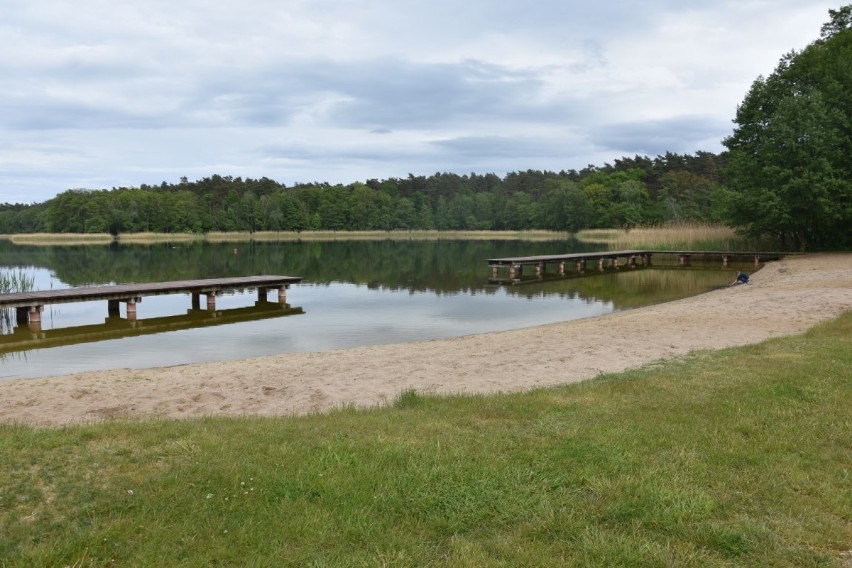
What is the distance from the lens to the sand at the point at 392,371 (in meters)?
7.90

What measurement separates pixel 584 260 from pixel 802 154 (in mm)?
12257

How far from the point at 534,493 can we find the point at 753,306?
558 inches

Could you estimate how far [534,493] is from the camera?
13.1 feet

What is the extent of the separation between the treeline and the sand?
62376 mm

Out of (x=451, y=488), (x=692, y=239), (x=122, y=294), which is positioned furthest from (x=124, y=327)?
(x=692, y=239)

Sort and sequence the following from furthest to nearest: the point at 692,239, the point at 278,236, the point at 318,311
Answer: the point at 278,236 → the point at 692,239 → the point at 318,311

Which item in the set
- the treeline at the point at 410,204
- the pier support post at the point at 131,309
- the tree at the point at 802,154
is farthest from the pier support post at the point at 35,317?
the treeline at the point at 410,204

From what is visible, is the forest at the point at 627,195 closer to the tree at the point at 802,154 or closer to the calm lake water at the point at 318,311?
the tree at the point at 802,154

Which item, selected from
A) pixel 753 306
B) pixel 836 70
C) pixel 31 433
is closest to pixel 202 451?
pixel 31 433

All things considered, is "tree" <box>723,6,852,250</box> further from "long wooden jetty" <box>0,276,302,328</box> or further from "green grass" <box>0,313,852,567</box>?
"green grass" <box>0,313,852,567</box>

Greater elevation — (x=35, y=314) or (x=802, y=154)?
(x=802, y=154)

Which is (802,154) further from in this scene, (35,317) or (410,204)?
(410,204)

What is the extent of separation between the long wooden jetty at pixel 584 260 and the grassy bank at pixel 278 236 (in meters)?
43.9

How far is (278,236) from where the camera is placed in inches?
3812
